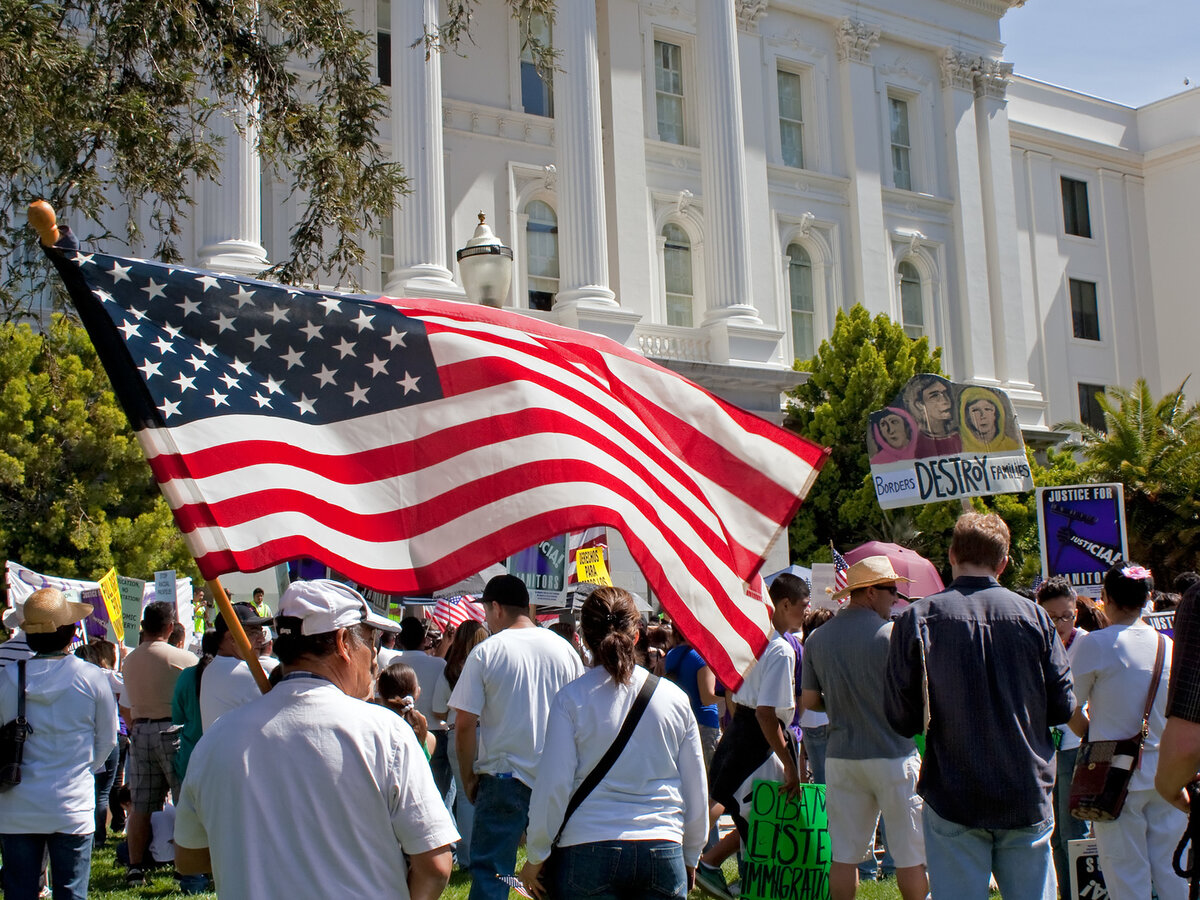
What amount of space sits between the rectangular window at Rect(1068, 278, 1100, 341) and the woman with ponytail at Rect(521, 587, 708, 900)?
34486 mm

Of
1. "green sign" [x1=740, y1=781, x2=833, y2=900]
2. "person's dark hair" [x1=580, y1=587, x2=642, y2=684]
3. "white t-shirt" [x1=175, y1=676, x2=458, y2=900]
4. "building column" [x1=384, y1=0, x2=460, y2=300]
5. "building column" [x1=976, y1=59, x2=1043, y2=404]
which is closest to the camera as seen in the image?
"white t-shirt" [x1=175, y1=676, x2=458, y2=900]

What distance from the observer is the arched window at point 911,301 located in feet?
105

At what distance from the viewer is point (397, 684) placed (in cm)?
767

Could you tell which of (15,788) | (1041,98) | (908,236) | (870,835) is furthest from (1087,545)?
(1041,98)

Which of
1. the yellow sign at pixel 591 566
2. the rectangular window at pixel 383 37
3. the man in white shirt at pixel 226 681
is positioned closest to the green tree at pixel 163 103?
the man in white shirt at pixel 226 681

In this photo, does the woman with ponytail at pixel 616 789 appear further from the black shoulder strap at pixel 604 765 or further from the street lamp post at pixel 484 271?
the street lamp post at pixel 484 271

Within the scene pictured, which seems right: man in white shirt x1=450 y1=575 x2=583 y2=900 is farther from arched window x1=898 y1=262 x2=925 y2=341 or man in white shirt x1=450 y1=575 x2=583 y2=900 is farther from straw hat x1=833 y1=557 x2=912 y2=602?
arched window x1=898 y1=262 x2=925 y2=341

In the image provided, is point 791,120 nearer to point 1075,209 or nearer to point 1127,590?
point 1075,209

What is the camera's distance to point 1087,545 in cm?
1138

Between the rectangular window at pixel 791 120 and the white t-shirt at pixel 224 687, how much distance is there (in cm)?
2454

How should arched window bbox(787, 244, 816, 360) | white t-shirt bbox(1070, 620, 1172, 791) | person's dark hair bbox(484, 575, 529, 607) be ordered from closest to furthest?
1. white t-shirt bbox(1070, 620, 1172, 791)
2. person's dark hair bbox(484, 575, 529, 607)
3. arched window bbox(787, 244, 816, 360)

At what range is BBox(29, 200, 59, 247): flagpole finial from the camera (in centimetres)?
368

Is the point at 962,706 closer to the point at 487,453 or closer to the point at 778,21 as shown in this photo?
the point at 487,453

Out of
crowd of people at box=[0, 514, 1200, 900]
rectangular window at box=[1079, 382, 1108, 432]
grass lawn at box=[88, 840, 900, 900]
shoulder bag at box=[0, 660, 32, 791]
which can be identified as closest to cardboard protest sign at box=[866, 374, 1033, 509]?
crowd of people at box=[0, 514, 1200, 900]
